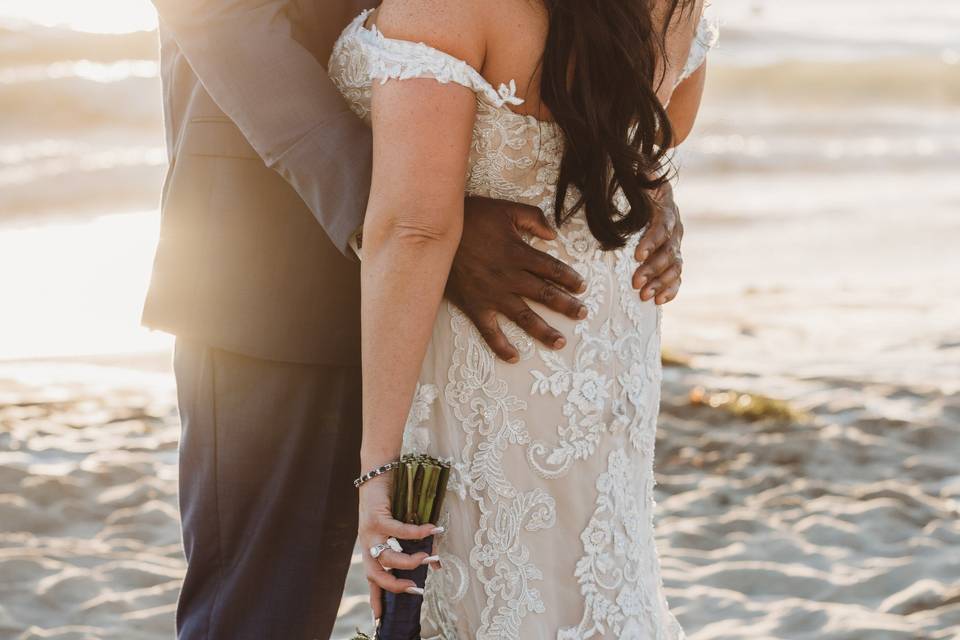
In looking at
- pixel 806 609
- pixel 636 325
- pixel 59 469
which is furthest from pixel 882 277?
pixel 636 325

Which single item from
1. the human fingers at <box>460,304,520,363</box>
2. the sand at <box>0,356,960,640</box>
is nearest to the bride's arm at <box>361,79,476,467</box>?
the human fingers at <box>460,304,520,363</box>

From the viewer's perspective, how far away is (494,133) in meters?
1.90

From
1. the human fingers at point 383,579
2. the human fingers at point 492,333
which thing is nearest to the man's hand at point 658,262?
the human fingers at point 492,333

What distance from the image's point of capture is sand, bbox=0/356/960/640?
3936 millimetres

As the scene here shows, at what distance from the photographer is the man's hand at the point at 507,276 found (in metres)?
1.95

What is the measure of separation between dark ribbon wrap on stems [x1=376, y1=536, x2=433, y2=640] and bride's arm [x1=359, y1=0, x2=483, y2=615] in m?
0.02

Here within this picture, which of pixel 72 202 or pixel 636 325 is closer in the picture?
pixel 636 325

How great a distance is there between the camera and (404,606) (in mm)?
1856

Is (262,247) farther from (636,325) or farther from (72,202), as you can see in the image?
(72,202)

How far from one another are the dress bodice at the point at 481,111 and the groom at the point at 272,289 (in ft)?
0.16

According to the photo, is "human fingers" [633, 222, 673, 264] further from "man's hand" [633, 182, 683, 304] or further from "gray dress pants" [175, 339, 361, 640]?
"gray dress pants" [175, 339, 361, 640]

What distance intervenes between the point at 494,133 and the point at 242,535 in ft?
2.97

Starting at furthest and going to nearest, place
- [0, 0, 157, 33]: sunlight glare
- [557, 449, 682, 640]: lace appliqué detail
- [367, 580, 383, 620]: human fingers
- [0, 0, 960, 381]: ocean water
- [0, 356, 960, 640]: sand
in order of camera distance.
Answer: [0, 0, 157, 33]: sunlight glare → [0, 0, 960, 381]: ocean water → [0, 356, 960, 640]: sand → [557, 449, 682, 640]: lace appliqué detail → [367, 580, 383, 620]: human fingers

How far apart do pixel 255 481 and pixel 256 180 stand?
1.84 ft
